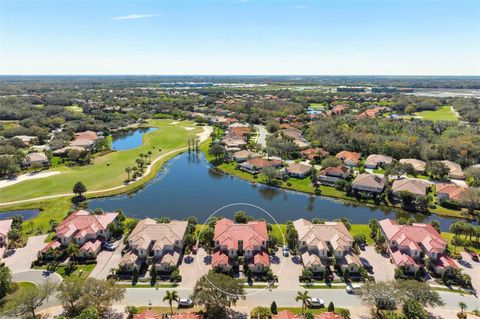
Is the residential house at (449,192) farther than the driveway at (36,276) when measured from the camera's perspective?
Yes

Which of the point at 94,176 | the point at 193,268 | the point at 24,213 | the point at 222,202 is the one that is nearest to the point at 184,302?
the point at 193,268

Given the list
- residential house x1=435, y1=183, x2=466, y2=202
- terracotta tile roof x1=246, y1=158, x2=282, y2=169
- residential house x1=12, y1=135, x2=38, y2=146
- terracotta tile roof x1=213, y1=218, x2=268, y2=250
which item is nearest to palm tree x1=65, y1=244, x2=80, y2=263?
terracotta tile roof x1=213, y1=218, x2=268, y2=250

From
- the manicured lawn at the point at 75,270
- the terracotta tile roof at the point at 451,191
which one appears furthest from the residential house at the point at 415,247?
the manicured lawn at the point at 75,270

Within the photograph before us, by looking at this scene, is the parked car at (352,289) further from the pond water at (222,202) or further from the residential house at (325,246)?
the pond water at (222,202)

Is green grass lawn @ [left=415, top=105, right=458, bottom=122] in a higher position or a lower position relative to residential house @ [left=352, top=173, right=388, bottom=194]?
higher

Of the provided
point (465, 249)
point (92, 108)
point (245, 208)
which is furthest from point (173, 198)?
point (92, 108)

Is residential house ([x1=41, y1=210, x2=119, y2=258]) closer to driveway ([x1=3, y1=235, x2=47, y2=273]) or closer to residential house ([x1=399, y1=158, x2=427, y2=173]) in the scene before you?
driveway ([x1=3, y1=235, x2=47, y2=273])
